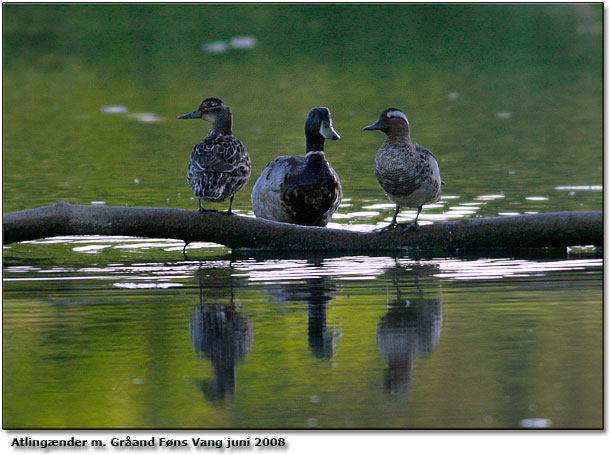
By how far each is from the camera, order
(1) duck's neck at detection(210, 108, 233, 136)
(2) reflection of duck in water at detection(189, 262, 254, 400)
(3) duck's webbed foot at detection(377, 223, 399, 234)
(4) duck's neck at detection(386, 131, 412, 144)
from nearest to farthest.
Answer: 1. (2) reflection of duck in water at detection(189, 262, 254, 400)
2. (3) duck's webbed foot at detection(377, 223, 399, 234)
3. (4) duck's neck at detection(386, 131, 412, 144)
4. (1) duck's neck at detection(210, 108, 233, 136)

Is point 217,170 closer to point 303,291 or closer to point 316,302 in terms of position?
point 303,291

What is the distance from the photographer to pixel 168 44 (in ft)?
87.7

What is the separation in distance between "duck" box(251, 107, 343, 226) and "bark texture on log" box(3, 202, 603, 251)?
0.93 metres

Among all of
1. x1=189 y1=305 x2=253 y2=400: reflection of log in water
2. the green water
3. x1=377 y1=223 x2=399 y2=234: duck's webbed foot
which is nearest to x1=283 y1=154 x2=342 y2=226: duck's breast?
the green water

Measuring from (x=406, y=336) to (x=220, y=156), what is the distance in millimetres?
2859

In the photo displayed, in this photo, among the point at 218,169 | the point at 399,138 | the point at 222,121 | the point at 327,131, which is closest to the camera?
the point at 218,169

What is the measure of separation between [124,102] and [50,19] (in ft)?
34.7

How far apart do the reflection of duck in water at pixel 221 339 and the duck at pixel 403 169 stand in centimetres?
193

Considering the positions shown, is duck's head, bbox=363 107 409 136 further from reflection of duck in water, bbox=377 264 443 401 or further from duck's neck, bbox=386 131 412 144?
reflection of duck in water, bbox=377 264 443 401

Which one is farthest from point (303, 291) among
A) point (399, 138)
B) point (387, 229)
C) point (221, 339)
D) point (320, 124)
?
point (320, 124)

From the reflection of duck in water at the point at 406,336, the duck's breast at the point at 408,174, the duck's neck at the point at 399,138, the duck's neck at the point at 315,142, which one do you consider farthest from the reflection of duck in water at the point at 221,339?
the duck's neck at the point at 315,142

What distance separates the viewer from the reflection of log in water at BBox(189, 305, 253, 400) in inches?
226

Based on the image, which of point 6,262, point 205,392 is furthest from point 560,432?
point 6,262

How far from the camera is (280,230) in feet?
29.4
